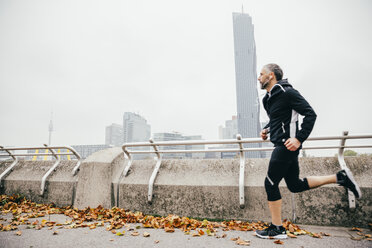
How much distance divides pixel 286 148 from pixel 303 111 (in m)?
0.45

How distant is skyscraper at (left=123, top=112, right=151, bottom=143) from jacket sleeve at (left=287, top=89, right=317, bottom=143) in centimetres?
8724

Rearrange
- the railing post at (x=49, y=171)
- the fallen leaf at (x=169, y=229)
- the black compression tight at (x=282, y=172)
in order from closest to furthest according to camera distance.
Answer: the black compression tight at (x=282, y=172), the fallen leaf at (x=169, y=229), the railing post at (x=49, y=171)

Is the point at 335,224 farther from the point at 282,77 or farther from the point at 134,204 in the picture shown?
the point at 134,204

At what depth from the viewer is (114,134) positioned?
90.8 meters

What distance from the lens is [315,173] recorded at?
10.9ft

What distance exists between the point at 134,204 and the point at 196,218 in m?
1.13

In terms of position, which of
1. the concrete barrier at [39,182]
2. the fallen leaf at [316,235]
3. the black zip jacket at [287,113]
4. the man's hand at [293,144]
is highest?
the black zip jacket at [287,113]

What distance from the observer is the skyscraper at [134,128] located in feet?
292

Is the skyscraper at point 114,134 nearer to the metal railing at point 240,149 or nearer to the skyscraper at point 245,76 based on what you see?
the skyscraper at point 245,76

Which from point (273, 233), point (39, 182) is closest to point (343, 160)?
point (273, 233)

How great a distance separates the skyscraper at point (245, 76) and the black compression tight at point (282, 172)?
128482mm

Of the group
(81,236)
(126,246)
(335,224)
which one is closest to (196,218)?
(126,246)

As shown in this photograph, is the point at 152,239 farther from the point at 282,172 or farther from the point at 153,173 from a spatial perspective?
the point at 282,172

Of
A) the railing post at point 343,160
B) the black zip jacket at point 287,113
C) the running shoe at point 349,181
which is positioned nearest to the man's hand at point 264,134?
the black zip jacket at point 287,113
